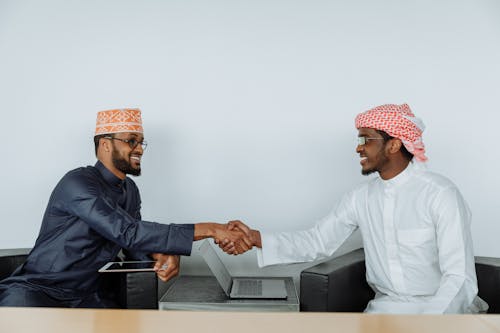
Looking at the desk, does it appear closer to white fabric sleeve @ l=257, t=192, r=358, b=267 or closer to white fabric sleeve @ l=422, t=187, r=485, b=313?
white fabric sleeve @ l=422, t=187, r=485, b=313

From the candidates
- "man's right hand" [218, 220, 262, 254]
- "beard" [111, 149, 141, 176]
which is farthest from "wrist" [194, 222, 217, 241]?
"beard" [111, 149, 141, 176]

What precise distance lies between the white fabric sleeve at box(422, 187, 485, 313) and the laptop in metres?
0.95

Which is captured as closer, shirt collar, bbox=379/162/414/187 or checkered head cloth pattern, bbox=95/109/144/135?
shirt collar, bbox=379/162/414/187

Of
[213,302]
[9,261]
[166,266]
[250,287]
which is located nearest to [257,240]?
[250,287]

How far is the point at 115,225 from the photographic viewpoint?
114 inches

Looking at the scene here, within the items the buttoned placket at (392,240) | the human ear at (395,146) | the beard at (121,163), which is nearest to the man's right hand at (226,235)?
the beard at (121,163)

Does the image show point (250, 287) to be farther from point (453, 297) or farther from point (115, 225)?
point (453, 297)

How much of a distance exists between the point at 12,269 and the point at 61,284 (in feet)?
1.55

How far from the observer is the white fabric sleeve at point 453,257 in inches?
97.7

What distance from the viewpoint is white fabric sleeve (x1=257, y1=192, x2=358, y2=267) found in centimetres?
320

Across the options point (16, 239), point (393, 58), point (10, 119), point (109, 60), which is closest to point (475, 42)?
point (393, 58)

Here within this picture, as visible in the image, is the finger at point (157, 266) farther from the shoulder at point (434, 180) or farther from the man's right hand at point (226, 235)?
the shoulder at point (434, 180)

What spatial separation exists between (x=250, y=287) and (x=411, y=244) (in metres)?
1.05

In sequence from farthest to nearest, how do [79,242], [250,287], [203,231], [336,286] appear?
[250,287] → [203,231] → [79,242] → [336,286]
